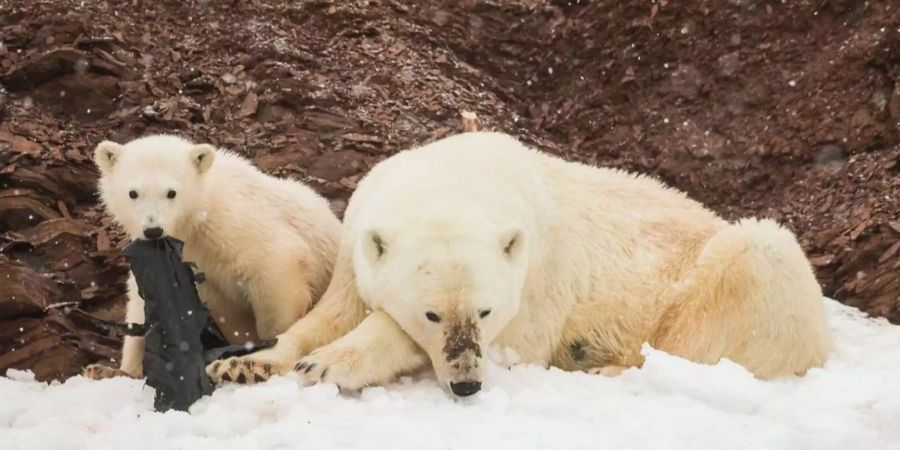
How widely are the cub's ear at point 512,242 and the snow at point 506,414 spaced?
0.62 metres

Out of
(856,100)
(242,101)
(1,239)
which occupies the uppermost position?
(856,100)

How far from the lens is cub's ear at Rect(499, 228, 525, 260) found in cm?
470

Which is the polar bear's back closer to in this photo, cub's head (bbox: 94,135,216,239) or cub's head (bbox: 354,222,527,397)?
cub's head (bbox: 354,222,527,397)

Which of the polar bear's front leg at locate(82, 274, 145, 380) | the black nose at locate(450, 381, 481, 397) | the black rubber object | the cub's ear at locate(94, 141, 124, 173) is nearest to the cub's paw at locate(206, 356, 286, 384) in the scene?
the black rubber object

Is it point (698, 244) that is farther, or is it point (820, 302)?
point (698, 244)

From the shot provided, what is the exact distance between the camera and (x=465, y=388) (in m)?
4.22

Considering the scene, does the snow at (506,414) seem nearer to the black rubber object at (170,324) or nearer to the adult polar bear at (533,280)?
the black rubber object at (170,324)

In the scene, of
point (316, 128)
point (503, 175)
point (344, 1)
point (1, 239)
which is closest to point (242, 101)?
point (316, 128)

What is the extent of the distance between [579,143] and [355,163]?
9.88ft

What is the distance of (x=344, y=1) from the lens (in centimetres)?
1149

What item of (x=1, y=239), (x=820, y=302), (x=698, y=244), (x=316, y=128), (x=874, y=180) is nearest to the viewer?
(x=820, y=302)

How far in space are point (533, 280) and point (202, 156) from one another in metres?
2.16

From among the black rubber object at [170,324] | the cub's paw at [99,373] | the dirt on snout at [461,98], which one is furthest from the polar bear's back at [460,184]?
the dirt on snout at [461,98]

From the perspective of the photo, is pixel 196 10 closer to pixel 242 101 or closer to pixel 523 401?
pixel 242 101
